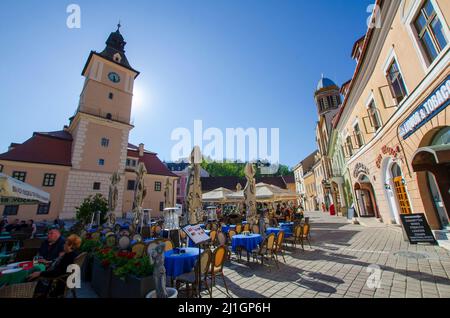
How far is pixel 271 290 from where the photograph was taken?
4.31 metres

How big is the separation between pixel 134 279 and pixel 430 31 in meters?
10.8

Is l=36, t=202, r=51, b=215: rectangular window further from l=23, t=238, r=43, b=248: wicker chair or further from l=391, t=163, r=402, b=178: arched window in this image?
l=391, t=163, r=402, b=178: arched window


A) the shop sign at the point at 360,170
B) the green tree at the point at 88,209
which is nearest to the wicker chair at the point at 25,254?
the green tree at the point at 88,209

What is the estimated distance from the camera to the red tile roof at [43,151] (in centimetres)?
1925

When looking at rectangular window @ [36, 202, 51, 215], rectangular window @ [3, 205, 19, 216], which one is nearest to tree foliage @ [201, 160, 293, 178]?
A: rectangular window @ [36, 202, 51, 215]

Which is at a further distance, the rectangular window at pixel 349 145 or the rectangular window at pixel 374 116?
the rectangular window at pixel 349 145

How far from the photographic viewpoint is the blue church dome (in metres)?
31.7

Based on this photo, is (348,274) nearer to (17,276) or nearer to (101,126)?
(17,276)

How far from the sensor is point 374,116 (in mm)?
11250

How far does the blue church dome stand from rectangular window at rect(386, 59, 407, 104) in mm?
25197

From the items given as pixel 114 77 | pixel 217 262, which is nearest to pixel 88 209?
pixel 217 262

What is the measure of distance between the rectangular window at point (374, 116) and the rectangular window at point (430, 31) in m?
4.43

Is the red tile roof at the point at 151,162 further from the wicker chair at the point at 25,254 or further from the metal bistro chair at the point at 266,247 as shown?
the metal bistro chair at the point at 266,247

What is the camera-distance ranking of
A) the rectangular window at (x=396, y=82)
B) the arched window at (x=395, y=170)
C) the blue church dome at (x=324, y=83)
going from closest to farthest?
the rectangular window at (x=396, y=82) → the arched window at (x=395, y=170) → the blue church dome at (x=324, y=83)
